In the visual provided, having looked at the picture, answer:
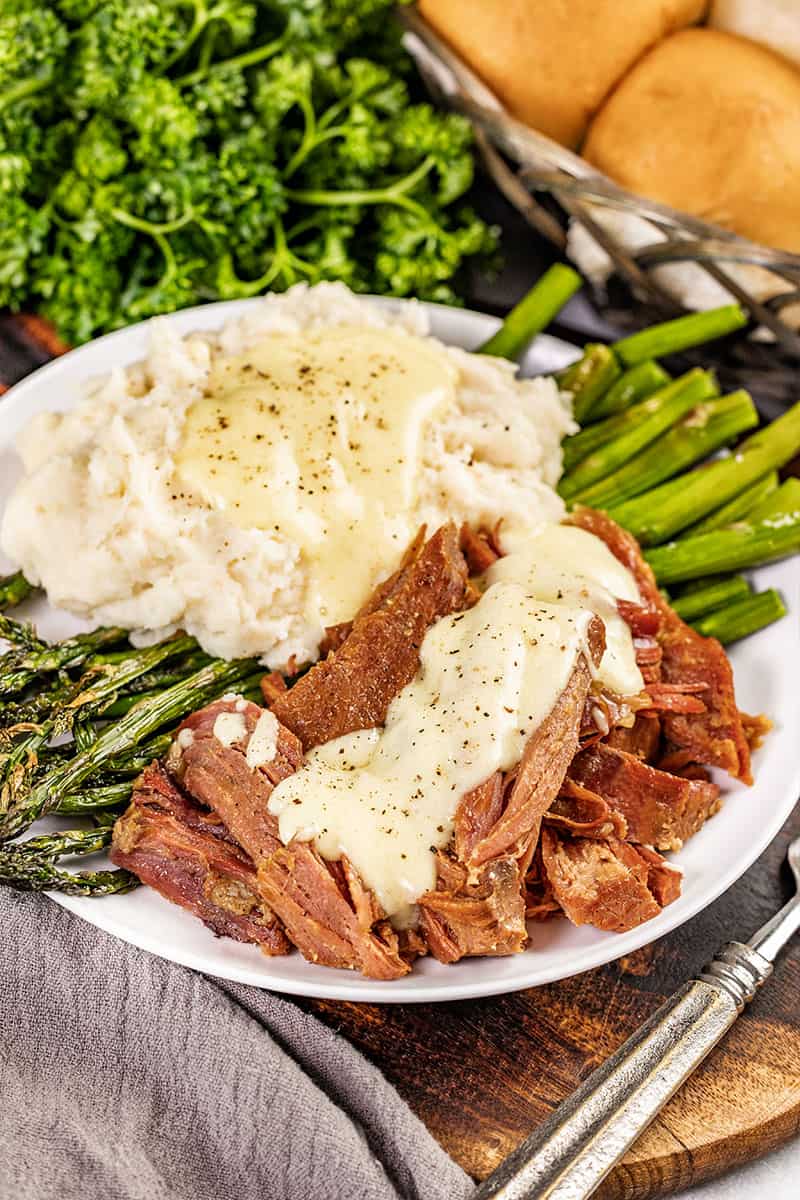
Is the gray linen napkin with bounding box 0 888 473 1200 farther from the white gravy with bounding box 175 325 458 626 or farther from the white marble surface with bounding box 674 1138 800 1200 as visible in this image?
the white gravy with bounding box 175 325 458 626

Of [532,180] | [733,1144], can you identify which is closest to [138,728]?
[733,1144]

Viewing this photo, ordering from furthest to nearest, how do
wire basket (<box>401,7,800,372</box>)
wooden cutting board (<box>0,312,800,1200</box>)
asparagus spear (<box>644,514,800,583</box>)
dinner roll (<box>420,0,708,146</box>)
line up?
dinner roll (<box>420,0,708,146</box>) < wire basket (<box>401,7,800,372</box>) < asparagus spear (<box>644,514,800,583</box>) < wooden cutting board (<box>0,312,800,1200</box>)

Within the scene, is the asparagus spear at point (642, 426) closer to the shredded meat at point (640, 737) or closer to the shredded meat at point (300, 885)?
the shredded meat at point (640, 737)

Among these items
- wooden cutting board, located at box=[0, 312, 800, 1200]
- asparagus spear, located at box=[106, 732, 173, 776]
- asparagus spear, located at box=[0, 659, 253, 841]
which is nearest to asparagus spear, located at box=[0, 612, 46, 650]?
asparagus spear, located at box=[0, 659, 253, 841]

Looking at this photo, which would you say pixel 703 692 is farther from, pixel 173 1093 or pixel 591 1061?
pixel 173 1093

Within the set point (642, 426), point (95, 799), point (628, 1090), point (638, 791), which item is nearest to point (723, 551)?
point (642, 426)
